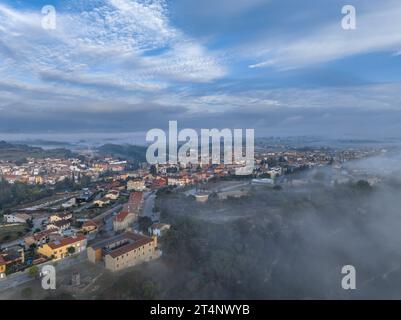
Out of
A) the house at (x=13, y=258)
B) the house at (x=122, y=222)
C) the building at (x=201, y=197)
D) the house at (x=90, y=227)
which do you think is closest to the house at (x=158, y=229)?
the house at (x=122, y=222)

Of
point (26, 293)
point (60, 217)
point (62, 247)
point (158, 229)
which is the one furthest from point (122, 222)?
point (26, 293)

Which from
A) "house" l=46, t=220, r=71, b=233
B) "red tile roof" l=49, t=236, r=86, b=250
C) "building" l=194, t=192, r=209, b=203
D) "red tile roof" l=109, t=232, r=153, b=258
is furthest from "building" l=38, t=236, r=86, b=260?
"building" l=194, t=192, r=209, b=203

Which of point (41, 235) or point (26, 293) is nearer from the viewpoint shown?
point (26, 293)

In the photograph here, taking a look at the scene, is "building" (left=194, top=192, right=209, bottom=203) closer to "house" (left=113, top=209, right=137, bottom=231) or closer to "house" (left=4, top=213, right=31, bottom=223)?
"house" (left=113, top=209, right=137, bottom=231)

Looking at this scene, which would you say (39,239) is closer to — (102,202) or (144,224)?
(144,224)

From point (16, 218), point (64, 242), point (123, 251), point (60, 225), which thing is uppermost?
point (123, 251)

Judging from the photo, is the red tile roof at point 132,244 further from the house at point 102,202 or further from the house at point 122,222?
the house at point 102,202
